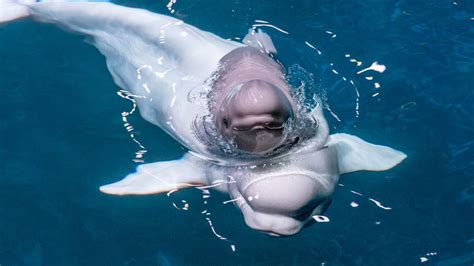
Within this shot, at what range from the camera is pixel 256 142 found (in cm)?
481

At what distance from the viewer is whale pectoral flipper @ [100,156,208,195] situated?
5.94 metres

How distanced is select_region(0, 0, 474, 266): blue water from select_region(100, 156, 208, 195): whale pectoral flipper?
0.91ft

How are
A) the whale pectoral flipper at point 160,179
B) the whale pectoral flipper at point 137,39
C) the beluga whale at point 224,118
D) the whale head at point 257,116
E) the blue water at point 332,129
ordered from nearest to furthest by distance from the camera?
the whale head at point 257,116, the beluga whale at point 224,118, the blue water at point 332,129, the whale pectoral flipper at point 160,179, the whale pectoral flipper at point 137,39

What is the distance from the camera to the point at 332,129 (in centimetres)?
648

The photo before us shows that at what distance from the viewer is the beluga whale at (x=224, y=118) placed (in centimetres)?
493

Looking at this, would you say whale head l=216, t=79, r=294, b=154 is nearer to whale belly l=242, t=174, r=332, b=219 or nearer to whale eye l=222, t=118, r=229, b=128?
whale eye l=222, t=118, r=229, b=128

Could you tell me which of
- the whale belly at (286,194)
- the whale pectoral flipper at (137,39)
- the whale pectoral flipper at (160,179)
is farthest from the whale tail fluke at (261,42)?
the whale belly at (286,194)

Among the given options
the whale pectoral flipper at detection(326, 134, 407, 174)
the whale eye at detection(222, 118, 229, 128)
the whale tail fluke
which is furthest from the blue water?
the whale eye at detection(222, 118, 229, 128)

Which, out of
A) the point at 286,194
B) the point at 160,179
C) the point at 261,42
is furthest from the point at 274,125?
the point at 261,42

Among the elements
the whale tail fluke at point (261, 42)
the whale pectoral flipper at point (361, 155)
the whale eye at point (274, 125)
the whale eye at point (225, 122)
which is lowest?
the whale pectoral flipper at point (361, 155)

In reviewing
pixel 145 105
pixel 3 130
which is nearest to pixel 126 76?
pixel 145 105

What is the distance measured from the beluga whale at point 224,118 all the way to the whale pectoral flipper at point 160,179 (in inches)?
0.4

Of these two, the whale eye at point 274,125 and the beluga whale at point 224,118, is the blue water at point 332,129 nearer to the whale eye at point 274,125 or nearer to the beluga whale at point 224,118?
the beluga whale at point 224,118

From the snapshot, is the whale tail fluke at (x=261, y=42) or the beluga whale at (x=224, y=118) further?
the whale tail fluke at (x=261, y=42)
